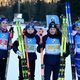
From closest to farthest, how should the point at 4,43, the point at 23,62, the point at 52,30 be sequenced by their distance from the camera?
the point at 52,30, the point at 23,62, the point at 4,43

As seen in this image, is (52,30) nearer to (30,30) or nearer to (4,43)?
(30,30)

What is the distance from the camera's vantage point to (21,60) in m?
8.18

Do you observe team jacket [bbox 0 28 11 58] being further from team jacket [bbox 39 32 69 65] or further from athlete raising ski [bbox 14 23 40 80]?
team jacket [bbox 39 32 69 65]

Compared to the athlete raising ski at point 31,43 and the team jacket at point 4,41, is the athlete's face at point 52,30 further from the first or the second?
the team jacket at point 4,41

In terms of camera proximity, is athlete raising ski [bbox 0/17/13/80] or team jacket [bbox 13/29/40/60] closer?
team jacket [bbox 13/29/40/60]

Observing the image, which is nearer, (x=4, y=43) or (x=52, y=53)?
(x=52, y=53)

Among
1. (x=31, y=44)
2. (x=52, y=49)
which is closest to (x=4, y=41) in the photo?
(x=31, y=44)

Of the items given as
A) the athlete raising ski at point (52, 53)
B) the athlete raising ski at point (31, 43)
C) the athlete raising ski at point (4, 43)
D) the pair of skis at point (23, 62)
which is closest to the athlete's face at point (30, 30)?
the athlete raising ski at point (31, 43)

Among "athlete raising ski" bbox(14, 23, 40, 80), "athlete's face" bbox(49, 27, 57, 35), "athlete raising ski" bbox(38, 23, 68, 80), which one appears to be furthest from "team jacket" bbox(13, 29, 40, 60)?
"athlete's face" bbox(49, 27, 57, 35)

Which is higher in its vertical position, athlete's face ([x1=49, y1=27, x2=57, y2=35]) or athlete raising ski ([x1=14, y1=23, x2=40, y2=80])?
athlete's face ([x1=49, y1=27, x2=57, y2=35])

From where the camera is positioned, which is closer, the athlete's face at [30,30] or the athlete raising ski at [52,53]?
the athlete raising ski at [52,53]

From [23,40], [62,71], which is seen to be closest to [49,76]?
[62,71]

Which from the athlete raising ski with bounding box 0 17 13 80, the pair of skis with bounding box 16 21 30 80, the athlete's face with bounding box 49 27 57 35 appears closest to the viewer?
the athlete's face with bounding box 49 27 57 35

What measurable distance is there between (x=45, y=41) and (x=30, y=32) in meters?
0.34
